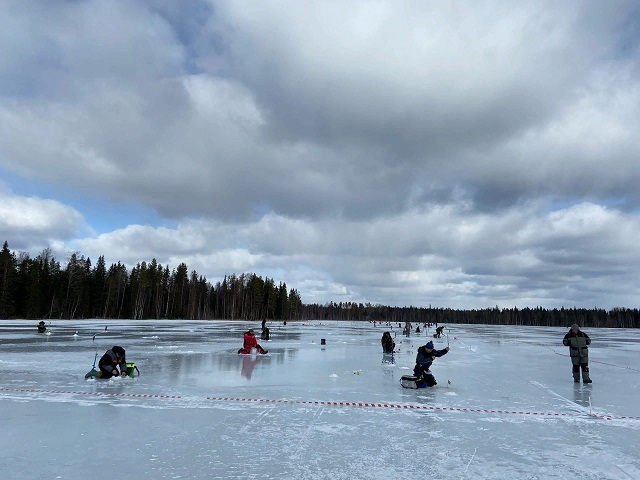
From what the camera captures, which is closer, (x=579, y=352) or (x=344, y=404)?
(x=344, y=404)

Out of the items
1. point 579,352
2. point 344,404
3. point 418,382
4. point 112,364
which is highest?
point 579,352

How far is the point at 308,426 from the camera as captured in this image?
329 inches

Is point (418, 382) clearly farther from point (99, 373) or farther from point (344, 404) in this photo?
point (99, 373)

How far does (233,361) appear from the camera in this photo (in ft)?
63.0

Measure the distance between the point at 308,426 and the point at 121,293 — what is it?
114m

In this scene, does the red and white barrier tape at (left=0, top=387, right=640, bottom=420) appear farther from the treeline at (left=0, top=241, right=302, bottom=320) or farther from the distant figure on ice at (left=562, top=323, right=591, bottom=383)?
the treeline at (left=0, top=241, right=302, bottom=320)

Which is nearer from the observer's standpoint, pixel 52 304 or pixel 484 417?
pixel 484 417

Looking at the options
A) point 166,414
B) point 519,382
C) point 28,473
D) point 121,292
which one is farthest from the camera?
point 121,292

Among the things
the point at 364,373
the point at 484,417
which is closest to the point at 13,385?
the point at 364,373

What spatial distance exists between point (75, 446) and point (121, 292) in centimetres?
11377

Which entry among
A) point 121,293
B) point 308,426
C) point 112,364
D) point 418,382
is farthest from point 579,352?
point 121,293

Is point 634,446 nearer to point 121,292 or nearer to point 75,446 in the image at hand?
point 75,446

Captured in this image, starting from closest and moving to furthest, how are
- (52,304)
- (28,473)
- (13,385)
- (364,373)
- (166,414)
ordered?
(28,473)
(166,414)
(13,385)
(364,373)
(52,304)

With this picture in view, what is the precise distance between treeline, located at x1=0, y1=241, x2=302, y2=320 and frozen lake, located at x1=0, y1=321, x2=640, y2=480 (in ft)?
257
